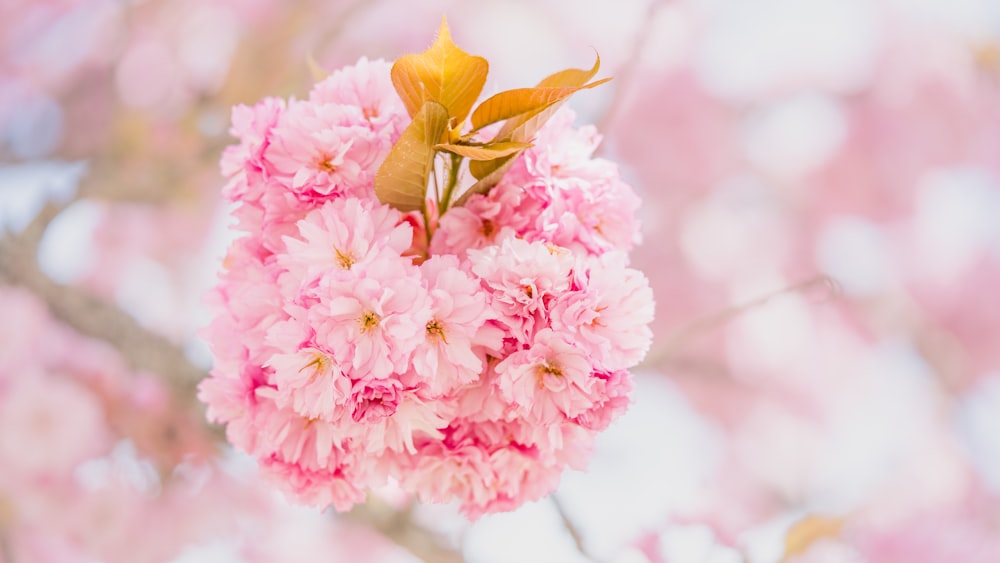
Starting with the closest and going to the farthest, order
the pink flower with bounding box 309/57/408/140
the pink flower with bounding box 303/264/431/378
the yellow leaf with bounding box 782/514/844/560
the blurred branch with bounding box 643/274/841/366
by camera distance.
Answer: the pink flower with bounding box 303/264/431/378, the pink flower with bounding box 309/57/408/140, the blurred branch with bounding box 643/274/841/366, the yellow leaf with bounding box 782/514/844/560

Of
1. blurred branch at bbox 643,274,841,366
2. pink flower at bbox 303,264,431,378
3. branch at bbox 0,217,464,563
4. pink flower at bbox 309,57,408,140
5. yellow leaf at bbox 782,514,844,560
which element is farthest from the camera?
branch at bbox 0,217,464,563

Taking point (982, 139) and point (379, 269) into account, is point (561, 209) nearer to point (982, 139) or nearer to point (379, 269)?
point (379, 269)

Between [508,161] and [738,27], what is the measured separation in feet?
3.05

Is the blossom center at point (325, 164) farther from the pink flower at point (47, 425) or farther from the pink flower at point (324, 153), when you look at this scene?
the pink flower at point (47, 425)

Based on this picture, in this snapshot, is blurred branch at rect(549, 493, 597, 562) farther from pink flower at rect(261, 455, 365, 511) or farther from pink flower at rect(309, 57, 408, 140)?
pink flower at rect(309, 57, 408, 140)

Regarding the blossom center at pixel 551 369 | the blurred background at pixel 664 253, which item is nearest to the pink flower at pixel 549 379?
the blossom center at pixel 551 369

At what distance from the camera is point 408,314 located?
0.45 m

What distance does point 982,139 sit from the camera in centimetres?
134

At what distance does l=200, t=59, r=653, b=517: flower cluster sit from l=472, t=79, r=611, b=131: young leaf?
0.03 metres

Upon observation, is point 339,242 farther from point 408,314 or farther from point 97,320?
point 97,320

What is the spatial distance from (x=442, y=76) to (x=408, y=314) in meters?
0.15

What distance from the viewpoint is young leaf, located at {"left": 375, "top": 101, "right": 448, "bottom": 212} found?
1.59 feet

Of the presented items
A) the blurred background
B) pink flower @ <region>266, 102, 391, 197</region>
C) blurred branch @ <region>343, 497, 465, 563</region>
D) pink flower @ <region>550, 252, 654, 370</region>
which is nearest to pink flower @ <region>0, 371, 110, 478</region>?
the blurred background

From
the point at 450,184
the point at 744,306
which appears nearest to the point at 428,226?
the point at 450,184
